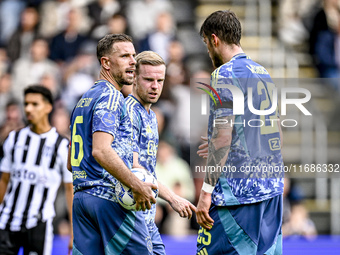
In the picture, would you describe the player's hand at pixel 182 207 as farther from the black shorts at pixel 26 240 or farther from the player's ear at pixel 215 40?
the black shorts at pixel 26 240

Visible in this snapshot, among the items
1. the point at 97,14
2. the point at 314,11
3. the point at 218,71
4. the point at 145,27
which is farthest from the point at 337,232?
the point at 218,71

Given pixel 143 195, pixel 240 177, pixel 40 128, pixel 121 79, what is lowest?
pixel 143 195

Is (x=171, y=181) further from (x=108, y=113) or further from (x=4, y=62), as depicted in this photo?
(x=108, y=113)

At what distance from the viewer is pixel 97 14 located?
11.7 m

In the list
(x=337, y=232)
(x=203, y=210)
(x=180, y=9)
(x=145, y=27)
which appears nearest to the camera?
(x=203, y=210)

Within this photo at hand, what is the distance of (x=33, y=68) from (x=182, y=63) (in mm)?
2707

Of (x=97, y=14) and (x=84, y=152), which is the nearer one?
(x=84, y=152)

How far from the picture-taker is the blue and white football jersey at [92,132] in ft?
14.1

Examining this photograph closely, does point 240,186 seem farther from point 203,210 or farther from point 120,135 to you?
point 120,135

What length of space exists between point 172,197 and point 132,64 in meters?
1.09

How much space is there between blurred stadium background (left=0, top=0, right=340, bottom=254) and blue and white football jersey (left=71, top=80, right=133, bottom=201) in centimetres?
516

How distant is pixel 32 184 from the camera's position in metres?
6.26

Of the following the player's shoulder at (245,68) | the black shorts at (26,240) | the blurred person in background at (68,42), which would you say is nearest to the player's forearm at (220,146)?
the player's shoulder at (245,68)

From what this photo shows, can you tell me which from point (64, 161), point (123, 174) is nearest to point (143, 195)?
point (123, 174)
